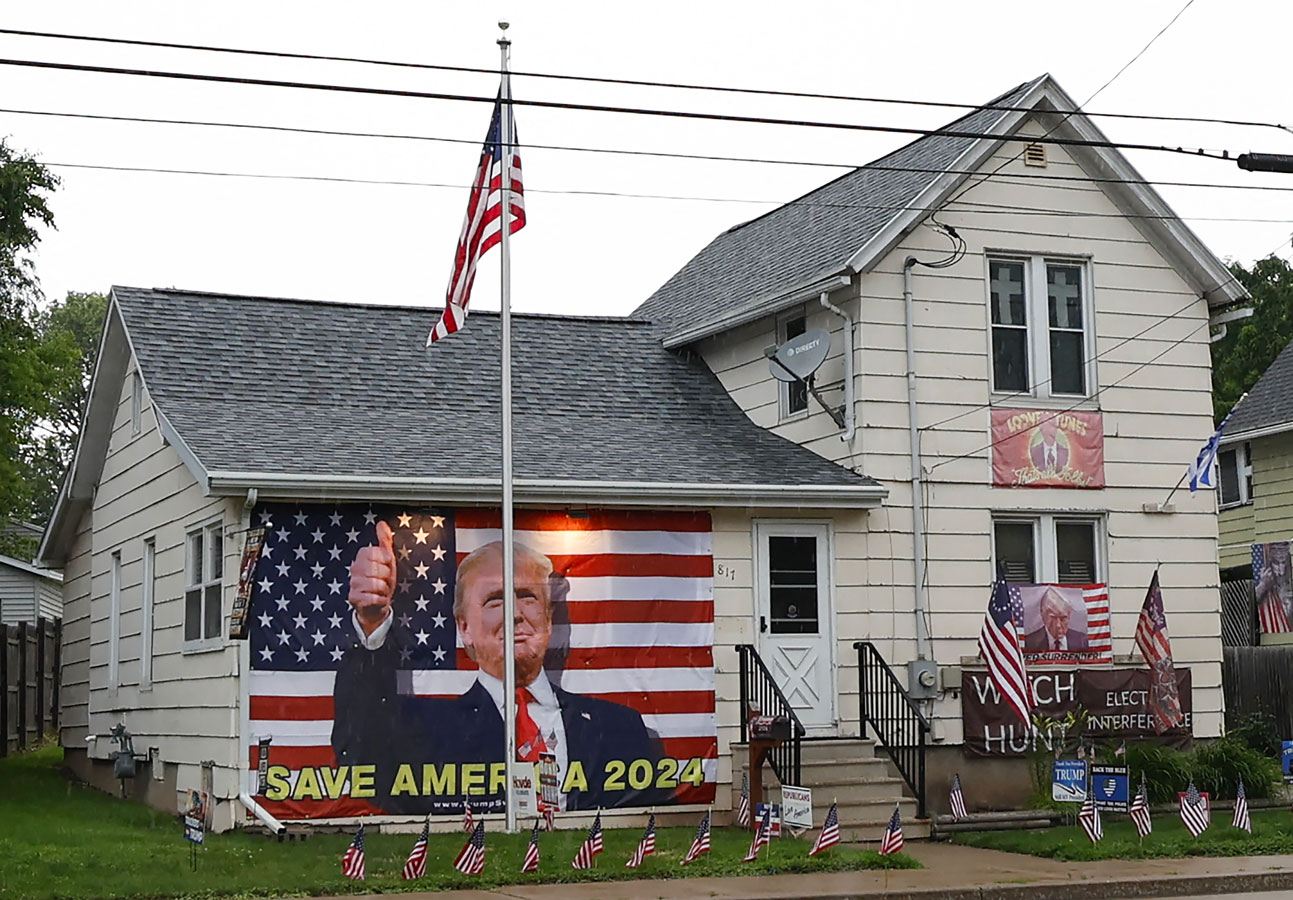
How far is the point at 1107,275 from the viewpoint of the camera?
760 inches

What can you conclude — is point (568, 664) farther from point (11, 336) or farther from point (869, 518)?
point (11, 336)

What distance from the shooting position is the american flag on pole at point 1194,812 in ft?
50.1

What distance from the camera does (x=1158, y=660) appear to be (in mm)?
18344

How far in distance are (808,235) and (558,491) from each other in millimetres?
5910

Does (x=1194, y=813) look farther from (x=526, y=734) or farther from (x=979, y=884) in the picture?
(x=526, y=734)

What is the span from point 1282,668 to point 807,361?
9743 mm

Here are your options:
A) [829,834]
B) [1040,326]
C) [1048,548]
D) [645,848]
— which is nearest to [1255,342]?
[1040,326]

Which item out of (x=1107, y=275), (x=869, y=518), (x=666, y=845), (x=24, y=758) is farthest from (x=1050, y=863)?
(x=24, y=758)

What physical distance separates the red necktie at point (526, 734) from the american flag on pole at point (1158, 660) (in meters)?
6.67

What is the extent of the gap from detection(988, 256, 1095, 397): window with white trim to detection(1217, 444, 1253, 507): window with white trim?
14606 millimetres

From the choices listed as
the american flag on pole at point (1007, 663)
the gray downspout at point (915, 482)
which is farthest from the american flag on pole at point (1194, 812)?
the gray downspout at point (915, 482)

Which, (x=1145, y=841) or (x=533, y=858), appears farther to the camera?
(x=1145, y=841)

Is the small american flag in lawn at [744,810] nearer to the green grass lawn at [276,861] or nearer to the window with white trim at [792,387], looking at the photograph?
the green grass lawn at [276,861]

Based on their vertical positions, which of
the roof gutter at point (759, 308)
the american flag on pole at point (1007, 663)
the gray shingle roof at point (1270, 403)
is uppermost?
the gray shingle roof at point (1270, 403)
